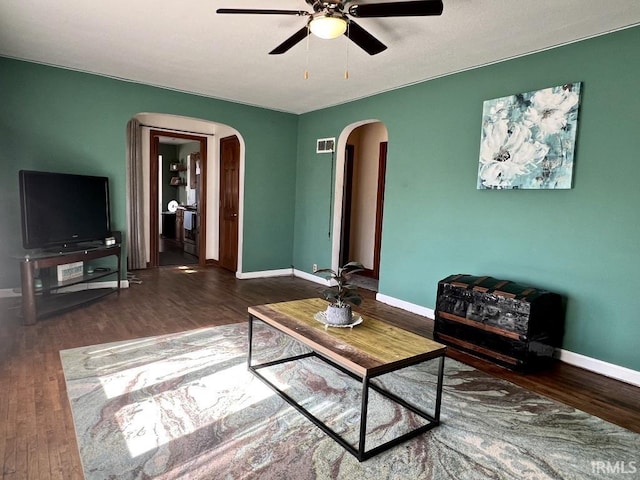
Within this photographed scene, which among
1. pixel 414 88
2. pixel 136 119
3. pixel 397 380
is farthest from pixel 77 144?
pixel 397 380

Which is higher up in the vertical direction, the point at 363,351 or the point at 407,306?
the point at 363,351

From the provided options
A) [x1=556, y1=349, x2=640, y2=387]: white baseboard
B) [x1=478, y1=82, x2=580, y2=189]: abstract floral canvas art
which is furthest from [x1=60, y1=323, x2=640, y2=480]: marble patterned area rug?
[x1=478, y1=82, x2=580, y2=189]: abstract floral canvas art

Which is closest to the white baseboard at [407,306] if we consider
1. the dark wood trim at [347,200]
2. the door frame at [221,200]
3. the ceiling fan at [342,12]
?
the dark wood trim at [347,200]

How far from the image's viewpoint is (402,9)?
90.3 inches

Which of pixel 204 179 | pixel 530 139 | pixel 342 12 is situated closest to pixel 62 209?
pixel 204 179

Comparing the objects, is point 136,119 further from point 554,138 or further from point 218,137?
point 554,138

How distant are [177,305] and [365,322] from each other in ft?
8.82

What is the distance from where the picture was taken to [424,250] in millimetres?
4434

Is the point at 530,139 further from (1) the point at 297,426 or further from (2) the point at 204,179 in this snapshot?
(2) the point at 204,179

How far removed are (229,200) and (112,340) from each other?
3.64 m

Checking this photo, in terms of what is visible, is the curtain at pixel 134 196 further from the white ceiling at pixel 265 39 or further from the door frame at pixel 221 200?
the white ceiling at pixel 265 39

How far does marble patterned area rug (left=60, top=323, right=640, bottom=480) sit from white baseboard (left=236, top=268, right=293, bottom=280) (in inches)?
120

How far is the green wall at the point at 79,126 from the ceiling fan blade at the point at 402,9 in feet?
11.5

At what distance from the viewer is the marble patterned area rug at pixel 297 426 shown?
6.03 ft
